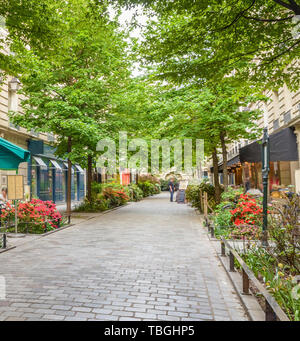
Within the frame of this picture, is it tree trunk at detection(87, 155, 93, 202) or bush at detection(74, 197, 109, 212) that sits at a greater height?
tree trunk at detection(87, 155, 93, 202)

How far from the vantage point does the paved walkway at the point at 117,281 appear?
153 inches

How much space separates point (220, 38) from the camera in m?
5.53

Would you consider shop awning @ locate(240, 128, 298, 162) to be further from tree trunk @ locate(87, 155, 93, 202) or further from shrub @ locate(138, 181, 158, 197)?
shrub @ locate(138, 181, 158, 197)

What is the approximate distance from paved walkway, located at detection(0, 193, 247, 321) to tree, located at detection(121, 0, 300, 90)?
4.02 m

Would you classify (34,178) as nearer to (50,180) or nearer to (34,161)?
(34,161)

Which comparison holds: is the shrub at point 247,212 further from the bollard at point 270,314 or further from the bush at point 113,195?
the bush at point 113,195

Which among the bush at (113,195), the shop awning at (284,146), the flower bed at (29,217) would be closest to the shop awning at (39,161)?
the bush at (113,195)

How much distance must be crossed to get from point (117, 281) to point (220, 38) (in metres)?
4.89

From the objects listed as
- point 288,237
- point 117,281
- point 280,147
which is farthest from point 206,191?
point 117,281

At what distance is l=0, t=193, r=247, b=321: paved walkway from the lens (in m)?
3.89

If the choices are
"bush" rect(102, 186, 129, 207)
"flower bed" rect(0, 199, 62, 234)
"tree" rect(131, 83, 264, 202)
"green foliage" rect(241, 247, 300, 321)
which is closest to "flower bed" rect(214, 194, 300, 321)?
"green foliage" rect(241, 247, 300, 321)

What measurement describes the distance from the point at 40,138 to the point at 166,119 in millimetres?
11694

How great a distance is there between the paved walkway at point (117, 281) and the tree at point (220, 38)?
4018 mm
